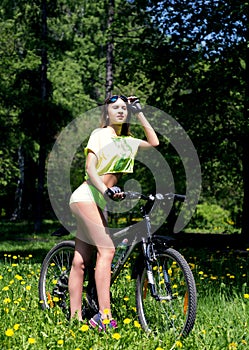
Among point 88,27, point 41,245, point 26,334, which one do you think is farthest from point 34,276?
point 88,27

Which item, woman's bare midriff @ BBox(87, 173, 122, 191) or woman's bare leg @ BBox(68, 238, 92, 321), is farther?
woman's bare leg @ BBox(68, 238, 92, 321)

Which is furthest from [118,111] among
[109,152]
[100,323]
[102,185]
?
[100,323]

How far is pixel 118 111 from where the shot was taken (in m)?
4.38

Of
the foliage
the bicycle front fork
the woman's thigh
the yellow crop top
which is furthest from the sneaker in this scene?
the foliage

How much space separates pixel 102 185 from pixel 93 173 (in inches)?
5.3

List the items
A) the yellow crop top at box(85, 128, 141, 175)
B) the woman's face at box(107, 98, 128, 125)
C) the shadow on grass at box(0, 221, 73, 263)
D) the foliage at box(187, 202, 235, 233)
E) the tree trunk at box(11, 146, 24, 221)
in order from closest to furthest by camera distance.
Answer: the yellow crop top at box(85, 128, 141, 175)
the woman's face at box(107, 98, 128, 125)
the shadow on grass at box(0, 221, 73, 263)
the foliage at box(187, 202, 235, 233)
the tree trunk at box(11, 146, 24, 221)

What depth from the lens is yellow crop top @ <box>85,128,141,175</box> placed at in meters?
4.24

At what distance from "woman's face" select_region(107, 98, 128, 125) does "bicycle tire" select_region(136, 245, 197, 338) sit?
1.10m

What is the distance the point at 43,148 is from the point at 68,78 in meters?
8.85

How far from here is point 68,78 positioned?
85.9 ft

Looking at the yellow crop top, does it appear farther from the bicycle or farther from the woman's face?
the bicycle

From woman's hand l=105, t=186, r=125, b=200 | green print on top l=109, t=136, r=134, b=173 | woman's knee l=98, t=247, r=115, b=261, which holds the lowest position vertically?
woman's knee l=98, t=247, r=115, b=261

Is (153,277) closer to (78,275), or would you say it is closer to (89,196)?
(78,275)

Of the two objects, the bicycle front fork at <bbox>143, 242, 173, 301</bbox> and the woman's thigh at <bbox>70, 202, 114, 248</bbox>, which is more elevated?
the woman's thigh at <bbox>70, 202, 114, 248</bbox>
